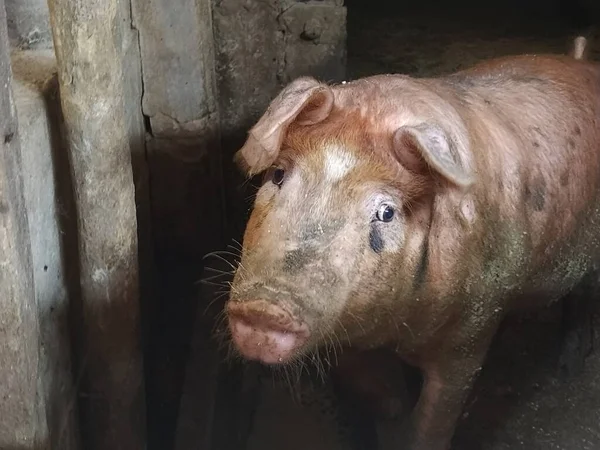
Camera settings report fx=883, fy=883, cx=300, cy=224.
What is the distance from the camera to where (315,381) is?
143 inches

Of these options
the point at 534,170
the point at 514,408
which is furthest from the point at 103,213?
the point at 514,408

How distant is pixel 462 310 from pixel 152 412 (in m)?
1.29

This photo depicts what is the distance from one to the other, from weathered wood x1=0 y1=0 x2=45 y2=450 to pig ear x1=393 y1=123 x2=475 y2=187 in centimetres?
92

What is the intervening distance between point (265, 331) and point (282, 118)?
0.53 meters

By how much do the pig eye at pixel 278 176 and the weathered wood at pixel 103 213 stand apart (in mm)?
420

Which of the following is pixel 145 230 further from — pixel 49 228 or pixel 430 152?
pixel 430 152

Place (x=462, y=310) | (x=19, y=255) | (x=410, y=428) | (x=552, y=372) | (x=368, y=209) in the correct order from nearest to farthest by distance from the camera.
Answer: (x=19, y=255) → (x=368, y=209) → (x=462, y=310) → (x=410, y=428) → (x=552, y=372)

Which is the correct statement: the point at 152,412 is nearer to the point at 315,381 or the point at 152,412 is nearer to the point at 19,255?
the point at 315,381

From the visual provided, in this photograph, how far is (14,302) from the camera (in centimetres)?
208

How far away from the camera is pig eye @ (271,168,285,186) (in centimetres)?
236

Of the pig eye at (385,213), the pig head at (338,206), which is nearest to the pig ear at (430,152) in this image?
the pig head at (338,206)

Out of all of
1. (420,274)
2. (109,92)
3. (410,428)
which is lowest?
(410,428)

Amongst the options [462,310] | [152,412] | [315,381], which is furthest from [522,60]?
[152,412]

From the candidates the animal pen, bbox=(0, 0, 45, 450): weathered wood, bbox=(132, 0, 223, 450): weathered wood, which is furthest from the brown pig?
bbox=(0, 0, 45, 450): weathered wood
